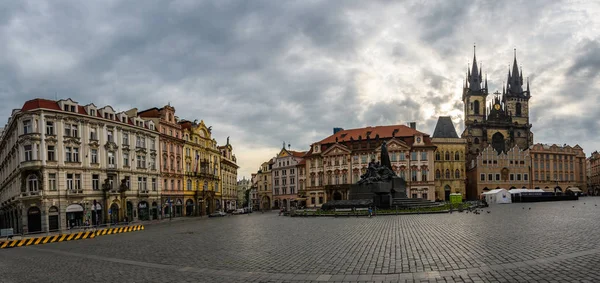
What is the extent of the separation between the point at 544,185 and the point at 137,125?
91.3m

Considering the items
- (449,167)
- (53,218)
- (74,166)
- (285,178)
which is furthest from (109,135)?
(449,167)

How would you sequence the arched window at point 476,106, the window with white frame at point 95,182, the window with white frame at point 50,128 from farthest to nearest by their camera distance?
the arched window at point 476,106
the window with white frame at point 95,182
the window with white frame at point 50,128

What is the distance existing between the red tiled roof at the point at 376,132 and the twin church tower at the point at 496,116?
112ft

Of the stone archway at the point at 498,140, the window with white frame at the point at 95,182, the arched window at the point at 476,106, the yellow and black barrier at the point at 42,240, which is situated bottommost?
the yellow and black barrier at the point at 42,240

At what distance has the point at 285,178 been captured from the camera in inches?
3947

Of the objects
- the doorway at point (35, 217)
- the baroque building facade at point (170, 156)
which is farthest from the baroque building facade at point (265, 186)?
the doorway at point (35, 217)

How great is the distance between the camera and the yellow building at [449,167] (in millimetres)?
87062

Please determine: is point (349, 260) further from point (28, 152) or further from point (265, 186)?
point (265, 186)

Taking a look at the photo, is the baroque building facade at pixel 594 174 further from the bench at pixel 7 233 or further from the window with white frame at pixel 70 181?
the bench at pixel 7 233

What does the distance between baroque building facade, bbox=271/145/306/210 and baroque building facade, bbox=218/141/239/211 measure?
1059 centimetres

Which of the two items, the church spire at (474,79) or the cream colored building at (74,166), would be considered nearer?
the cream colored building at (74,166)

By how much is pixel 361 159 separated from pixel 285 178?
24.6 metres

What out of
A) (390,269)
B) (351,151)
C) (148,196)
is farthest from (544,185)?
(390,269)

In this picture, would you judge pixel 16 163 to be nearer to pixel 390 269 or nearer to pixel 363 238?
pixel 363 238
